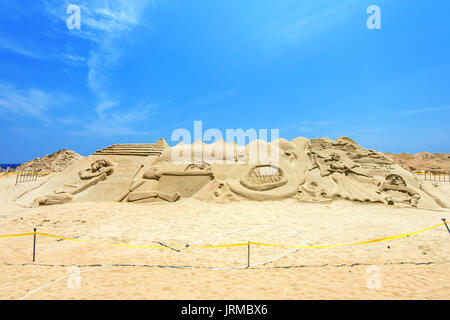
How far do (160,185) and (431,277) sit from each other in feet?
29.4

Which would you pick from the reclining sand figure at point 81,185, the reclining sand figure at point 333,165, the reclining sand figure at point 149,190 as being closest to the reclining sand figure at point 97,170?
the reclining sand figure at point 81,185

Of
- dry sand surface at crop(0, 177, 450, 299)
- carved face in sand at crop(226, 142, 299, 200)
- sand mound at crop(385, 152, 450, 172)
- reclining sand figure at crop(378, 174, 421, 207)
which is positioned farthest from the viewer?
sand mound at crop(385, 152, 450, 172)

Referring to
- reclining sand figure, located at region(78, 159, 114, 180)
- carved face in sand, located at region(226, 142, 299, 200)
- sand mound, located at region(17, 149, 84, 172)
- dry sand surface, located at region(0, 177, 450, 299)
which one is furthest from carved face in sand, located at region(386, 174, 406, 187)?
sand mound, located at region(17, 149, 84, 172)

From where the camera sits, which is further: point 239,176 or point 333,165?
point 239,176

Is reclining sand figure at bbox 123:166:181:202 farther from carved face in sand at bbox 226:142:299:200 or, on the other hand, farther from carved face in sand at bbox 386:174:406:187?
carved face in sand at bbox 386:174:406:187

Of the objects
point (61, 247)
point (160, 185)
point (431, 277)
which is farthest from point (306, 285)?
point (160, 185)

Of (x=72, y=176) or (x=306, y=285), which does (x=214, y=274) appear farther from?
(x=72, y=176)

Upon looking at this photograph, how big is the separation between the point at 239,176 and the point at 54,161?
2593 cm

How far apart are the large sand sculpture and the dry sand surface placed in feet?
4.00

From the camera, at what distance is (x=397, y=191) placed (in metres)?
9.71

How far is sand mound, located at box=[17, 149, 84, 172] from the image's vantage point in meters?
26.5

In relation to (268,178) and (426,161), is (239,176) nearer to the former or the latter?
(268,178)

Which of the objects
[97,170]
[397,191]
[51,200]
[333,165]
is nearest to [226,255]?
[333,165]

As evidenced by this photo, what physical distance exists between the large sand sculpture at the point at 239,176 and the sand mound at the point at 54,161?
1824 cm
